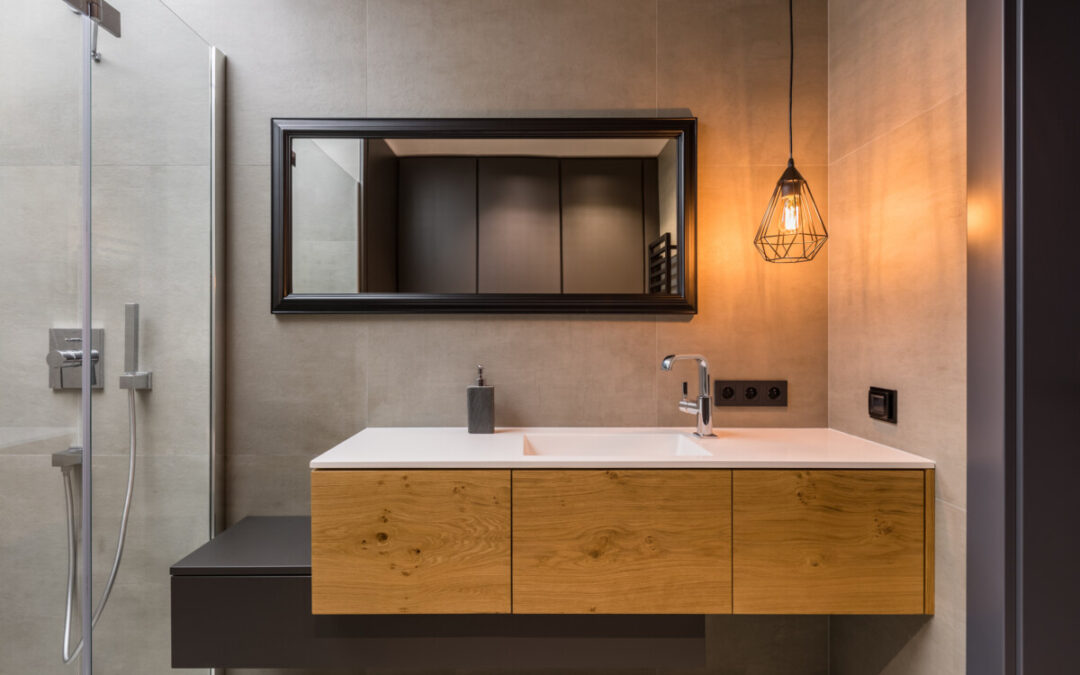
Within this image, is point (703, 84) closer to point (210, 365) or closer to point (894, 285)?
point (894, 285)

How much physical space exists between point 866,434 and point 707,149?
0.93 m

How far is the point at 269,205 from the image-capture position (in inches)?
68.2

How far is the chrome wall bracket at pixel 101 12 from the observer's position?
1.22 m

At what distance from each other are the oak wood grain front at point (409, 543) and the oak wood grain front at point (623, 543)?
0.06 m

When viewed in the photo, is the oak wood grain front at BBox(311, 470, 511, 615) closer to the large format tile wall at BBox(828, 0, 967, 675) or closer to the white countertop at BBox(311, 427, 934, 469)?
the white countertop at BBox(311, 427, 934, 469)

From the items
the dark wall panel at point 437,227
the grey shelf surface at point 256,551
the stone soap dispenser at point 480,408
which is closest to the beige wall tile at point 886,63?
the dark wall panel at point 437,227

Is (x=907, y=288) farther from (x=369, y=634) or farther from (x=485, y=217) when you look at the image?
(x=369, y=634)

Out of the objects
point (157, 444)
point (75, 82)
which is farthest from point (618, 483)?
point (75, 82)

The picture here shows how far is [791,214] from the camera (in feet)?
5.35

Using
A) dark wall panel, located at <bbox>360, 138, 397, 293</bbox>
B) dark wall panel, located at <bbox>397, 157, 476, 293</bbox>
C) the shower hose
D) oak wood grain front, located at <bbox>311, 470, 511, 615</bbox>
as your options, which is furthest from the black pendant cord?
the shower hose

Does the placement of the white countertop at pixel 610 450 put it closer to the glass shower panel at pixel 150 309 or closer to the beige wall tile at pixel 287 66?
the glass shower panel at pixel 150 309

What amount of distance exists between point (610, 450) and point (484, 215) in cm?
77

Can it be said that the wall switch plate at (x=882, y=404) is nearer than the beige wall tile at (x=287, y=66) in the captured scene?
Yes

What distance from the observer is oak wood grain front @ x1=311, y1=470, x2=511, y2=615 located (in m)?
1.26
